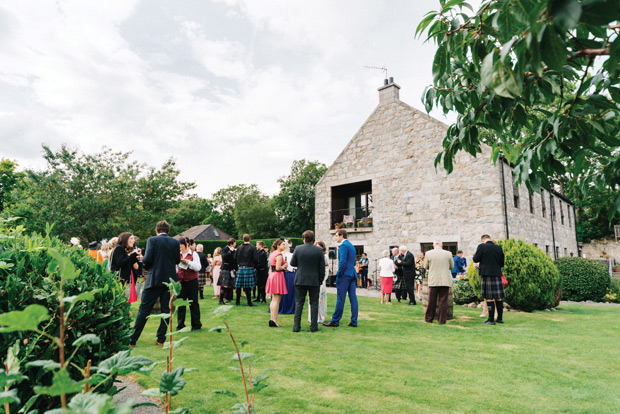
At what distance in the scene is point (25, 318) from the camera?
0.87 meters

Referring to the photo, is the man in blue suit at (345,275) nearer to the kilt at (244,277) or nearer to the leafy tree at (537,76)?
the kilt at (244,277)

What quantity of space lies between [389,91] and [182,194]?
16.7 m

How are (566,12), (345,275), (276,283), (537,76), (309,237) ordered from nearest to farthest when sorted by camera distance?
(566,12) → (537,76) → (309,237) → (345,275) → (276,283)

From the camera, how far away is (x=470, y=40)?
227 cm

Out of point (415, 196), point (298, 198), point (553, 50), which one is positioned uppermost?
point (298, 198)

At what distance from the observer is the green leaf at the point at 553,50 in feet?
3.87

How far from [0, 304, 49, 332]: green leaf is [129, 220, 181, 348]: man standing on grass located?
16.1ft

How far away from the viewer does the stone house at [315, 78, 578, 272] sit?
14.3 metres

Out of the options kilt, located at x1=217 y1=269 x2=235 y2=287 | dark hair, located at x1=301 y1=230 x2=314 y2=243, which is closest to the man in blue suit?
dark hair, located at x1=301 y1=230 x2=314 y2=243

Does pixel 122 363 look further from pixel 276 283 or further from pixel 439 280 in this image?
pixel 439 280

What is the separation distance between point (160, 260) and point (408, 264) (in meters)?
8.29

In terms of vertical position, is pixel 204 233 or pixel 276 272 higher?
pixel 204 233

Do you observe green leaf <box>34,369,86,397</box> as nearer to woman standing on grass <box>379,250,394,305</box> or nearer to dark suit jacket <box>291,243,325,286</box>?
dark suit jacket <box>291,243,325,286</box>

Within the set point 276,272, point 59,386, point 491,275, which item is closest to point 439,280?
point 491,275
